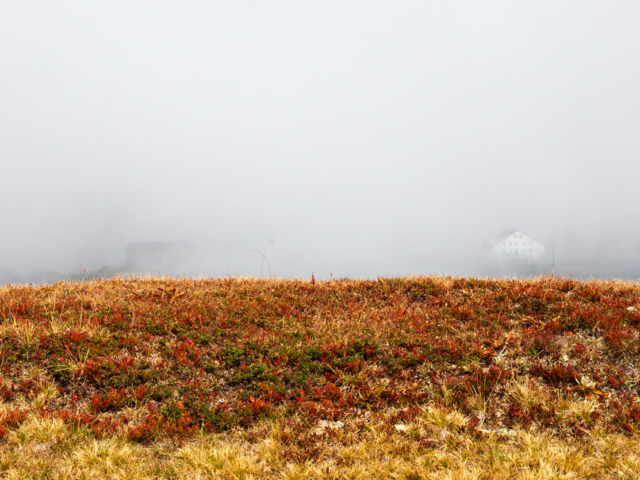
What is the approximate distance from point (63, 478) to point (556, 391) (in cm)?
753

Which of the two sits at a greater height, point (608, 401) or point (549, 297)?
point (549, 297)

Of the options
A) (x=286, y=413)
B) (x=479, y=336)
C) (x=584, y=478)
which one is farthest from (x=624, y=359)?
(x=286, y=413)

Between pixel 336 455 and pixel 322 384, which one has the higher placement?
pixel 322 384

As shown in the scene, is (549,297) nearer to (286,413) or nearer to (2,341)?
(286,413)

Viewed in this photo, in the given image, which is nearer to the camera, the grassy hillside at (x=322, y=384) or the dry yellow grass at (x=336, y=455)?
the dry yellow grass at (x=336, y=455)

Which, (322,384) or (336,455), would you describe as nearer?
(336,455)

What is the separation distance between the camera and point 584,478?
4.91 metres

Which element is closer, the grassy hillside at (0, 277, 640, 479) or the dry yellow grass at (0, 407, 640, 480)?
the dry yellow grass at (0, 407, 640, 480)

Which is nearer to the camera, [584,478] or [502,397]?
[584,478]

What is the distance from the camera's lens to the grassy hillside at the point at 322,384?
17.5 ft

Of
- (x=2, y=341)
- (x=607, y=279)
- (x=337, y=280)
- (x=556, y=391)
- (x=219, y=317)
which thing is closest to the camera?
(x=556, y=391)

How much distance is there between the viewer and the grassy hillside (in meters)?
5.33

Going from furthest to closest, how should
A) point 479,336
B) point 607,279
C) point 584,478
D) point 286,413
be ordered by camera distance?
1. point 607,279
2. point 479,336
3. point 286,413
4. point 584,478

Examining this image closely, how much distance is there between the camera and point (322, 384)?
7344 millimetres
